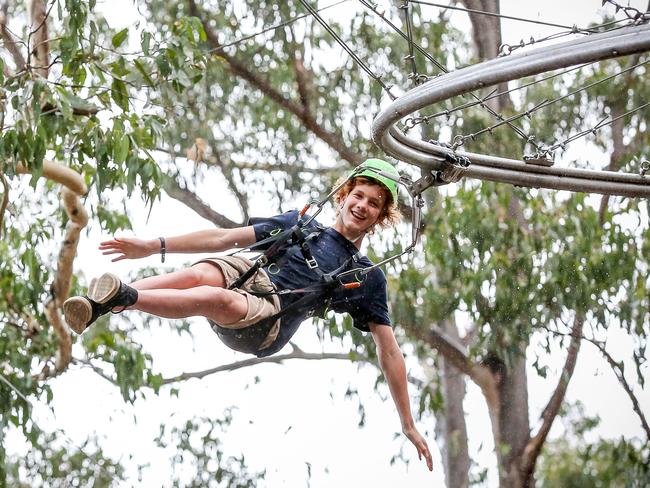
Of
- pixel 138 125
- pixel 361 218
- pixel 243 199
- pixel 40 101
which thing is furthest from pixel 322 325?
pixel 361 218

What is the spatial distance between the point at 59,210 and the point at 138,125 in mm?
2210

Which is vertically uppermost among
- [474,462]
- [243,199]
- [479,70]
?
[243,199]

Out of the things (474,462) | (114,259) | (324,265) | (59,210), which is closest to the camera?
(114,259)

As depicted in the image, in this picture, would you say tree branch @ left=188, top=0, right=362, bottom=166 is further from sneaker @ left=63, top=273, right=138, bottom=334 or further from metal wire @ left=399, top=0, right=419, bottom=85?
sneaker @ left=63, top=273, right=138, bottom=334

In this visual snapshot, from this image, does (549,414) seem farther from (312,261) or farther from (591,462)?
(312,261)

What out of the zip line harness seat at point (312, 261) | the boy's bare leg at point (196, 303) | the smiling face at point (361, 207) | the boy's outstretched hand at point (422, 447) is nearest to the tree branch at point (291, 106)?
the smiling face at point (361, 207)

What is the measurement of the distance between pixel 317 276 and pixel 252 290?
0.22 m

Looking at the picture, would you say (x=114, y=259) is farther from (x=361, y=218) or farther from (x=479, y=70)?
(x=479, y=70)

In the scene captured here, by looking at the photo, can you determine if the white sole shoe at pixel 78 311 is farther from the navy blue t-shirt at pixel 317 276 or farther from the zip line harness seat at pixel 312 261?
the navy blue t-shirt at pixel 317 276

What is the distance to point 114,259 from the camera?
292cm

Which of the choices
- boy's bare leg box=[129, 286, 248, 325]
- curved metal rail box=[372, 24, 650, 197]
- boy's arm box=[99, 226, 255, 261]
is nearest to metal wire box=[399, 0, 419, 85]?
curved metal rail box=[372, 24, 650, 197]

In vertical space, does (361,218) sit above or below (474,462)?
below

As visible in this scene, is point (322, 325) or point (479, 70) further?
point (322, 325)

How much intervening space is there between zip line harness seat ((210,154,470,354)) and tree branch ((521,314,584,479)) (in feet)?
14.6
